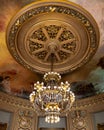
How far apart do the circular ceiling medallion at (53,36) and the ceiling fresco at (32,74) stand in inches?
9.9

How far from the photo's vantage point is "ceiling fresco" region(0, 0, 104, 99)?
7.67 meters

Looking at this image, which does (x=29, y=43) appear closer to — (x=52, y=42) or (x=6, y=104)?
(x=52, y=42)

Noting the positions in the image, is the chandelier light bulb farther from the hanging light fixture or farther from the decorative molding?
the decorative molding

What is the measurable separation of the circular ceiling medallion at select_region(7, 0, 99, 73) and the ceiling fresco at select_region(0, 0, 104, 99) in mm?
252

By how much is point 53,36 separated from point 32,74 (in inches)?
109

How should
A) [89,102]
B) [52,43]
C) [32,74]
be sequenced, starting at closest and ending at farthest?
[52,43] < [32,74] < [89,102]

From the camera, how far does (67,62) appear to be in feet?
32.4

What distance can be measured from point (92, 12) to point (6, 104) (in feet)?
22.6

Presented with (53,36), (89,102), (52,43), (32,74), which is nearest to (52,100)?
(52,43)

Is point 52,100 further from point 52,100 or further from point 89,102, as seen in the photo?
point 89,102

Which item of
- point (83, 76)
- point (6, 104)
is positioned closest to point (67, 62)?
point (83, 76)

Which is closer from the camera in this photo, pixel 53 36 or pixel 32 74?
pixel 53 36

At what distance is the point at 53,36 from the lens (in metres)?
8.76

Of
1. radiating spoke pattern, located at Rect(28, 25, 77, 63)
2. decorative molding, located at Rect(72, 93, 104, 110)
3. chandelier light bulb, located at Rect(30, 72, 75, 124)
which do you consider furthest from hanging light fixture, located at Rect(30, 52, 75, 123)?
decorative molding, located at Rect(72, 93, 104, 110)
